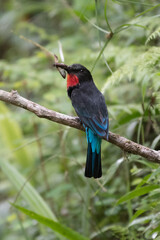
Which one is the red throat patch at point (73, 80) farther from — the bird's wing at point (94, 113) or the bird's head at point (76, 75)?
the bird's wing at point (94, 113)

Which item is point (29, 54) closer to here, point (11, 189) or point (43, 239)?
point (11, 189)

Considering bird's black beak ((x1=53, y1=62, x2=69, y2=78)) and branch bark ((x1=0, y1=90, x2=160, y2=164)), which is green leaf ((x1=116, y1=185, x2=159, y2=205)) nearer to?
branch bark ((x1=0, y1=90, x2=160, y2=164))

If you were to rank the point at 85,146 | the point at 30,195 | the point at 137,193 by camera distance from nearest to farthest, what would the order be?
the point at 137,193 < the point at 30,195 < the point at 85,146

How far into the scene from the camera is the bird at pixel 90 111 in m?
2.19

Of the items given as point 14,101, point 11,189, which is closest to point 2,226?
point 11,189

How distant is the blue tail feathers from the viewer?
2.18 metres

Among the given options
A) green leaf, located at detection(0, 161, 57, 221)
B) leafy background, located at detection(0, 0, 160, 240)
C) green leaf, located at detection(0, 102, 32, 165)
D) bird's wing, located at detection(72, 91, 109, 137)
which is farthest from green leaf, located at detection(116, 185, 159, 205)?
green leaf, located at detection(0, 102, 32, 165)

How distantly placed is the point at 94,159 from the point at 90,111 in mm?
388

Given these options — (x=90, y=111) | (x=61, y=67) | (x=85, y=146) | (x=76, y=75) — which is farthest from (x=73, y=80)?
(x=85, y=146)

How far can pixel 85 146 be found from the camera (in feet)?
13.7

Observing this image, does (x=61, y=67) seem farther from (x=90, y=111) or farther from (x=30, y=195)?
(x=30, y=195)

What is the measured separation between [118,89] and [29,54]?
4.47 meters

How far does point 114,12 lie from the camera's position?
479 cm

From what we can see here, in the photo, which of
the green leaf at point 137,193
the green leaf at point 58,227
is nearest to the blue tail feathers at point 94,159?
the green leaf at point 137,193
